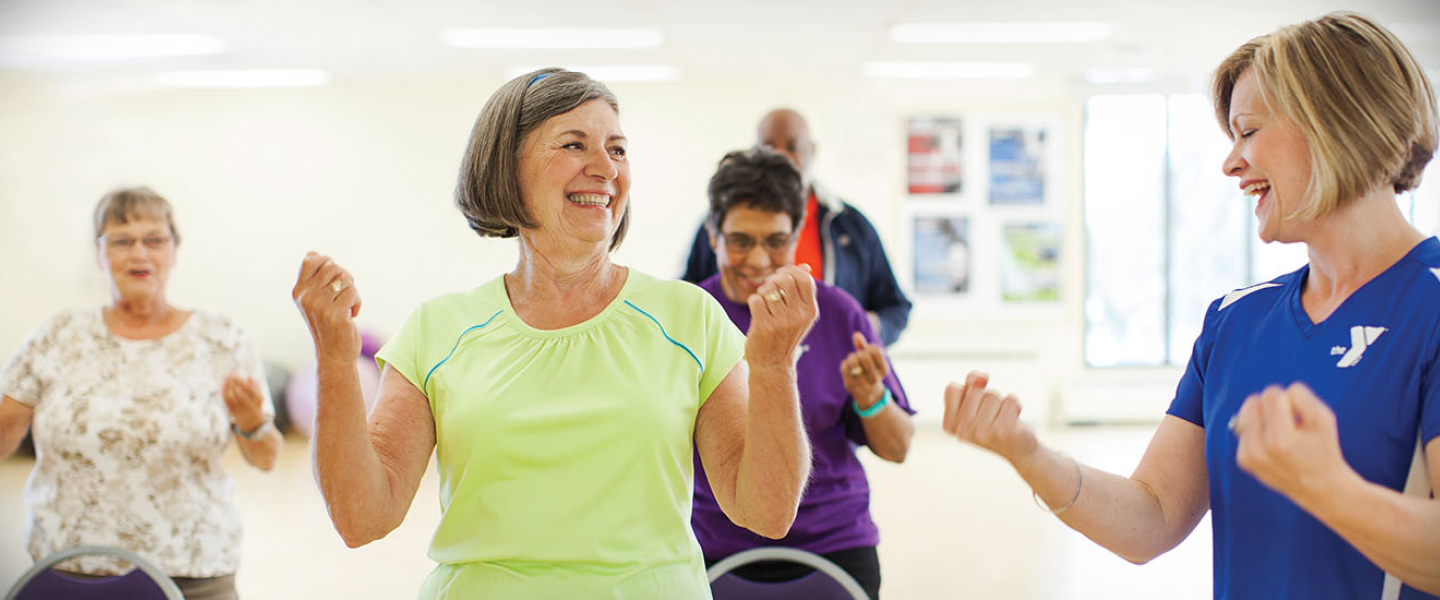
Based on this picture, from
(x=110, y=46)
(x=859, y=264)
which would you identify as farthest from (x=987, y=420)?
(x=110, y=46)

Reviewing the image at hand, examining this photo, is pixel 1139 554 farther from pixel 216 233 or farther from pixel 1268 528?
pixel 216 233

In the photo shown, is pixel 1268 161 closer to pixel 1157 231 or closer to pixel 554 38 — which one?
pixel 554 38

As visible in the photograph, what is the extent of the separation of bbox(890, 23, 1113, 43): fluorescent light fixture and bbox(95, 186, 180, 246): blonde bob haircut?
4929 mm

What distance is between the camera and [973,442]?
1.21 meters

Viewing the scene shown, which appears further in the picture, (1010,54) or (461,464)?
(1010,54)

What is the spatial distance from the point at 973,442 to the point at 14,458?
805 centimetres

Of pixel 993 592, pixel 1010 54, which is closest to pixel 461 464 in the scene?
pixel 993 592

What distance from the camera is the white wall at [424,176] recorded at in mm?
8203

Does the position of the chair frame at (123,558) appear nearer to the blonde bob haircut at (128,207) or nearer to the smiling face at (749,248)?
the blonde bob haircut at (128,207)

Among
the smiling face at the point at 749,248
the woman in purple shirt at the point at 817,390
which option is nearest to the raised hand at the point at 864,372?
the woman in purple shirt at the point at 817,390

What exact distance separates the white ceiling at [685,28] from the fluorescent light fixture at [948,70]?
175mm

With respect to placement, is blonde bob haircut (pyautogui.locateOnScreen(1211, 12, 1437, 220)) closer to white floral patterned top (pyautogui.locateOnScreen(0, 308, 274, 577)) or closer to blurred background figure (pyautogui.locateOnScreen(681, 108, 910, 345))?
blurred background figure (pyautogui.locateOnScreen(681, 108, 910, 345))

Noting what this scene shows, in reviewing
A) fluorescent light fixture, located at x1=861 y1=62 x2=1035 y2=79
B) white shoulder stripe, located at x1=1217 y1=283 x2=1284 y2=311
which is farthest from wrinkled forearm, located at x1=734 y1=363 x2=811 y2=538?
fluorescent light fixture, located at x1=861 y1=62 x2=1035 y2=79

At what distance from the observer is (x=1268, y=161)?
119 centimetres
